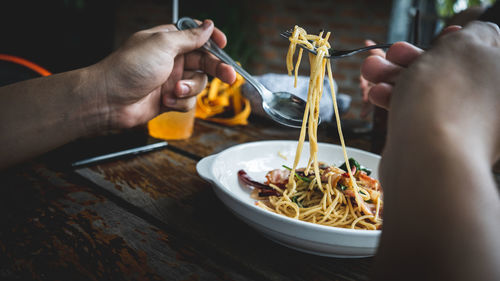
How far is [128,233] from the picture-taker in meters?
0.55

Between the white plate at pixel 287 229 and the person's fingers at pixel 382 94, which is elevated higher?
the person's fingers at pixel 382 94

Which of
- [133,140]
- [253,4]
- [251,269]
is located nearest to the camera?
[251,269]

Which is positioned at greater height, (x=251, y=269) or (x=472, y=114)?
(x=472, y=114)

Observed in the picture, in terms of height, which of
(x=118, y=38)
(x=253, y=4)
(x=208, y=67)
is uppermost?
(x=253, y=4)

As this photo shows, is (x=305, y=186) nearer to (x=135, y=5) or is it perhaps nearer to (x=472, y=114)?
(x=472, y=114)

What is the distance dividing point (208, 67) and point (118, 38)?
3.57 metres

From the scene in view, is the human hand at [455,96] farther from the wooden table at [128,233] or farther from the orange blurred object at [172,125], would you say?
the orange blurred object at [172,125]

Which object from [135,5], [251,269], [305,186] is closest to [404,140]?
[251,269]

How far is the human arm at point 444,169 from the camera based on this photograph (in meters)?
0.29

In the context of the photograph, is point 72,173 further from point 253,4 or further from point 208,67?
point 253,4

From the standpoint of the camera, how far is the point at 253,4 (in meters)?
3.42

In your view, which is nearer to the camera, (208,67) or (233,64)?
(233,64)

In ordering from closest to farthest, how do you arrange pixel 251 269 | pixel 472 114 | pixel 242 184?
pixel 472 114, pixel 251 269, pixel 242 184

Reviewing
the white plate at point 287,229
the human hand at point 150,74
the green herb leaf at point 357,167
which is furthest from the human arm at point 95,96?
the green herb leaf at point 357,167
